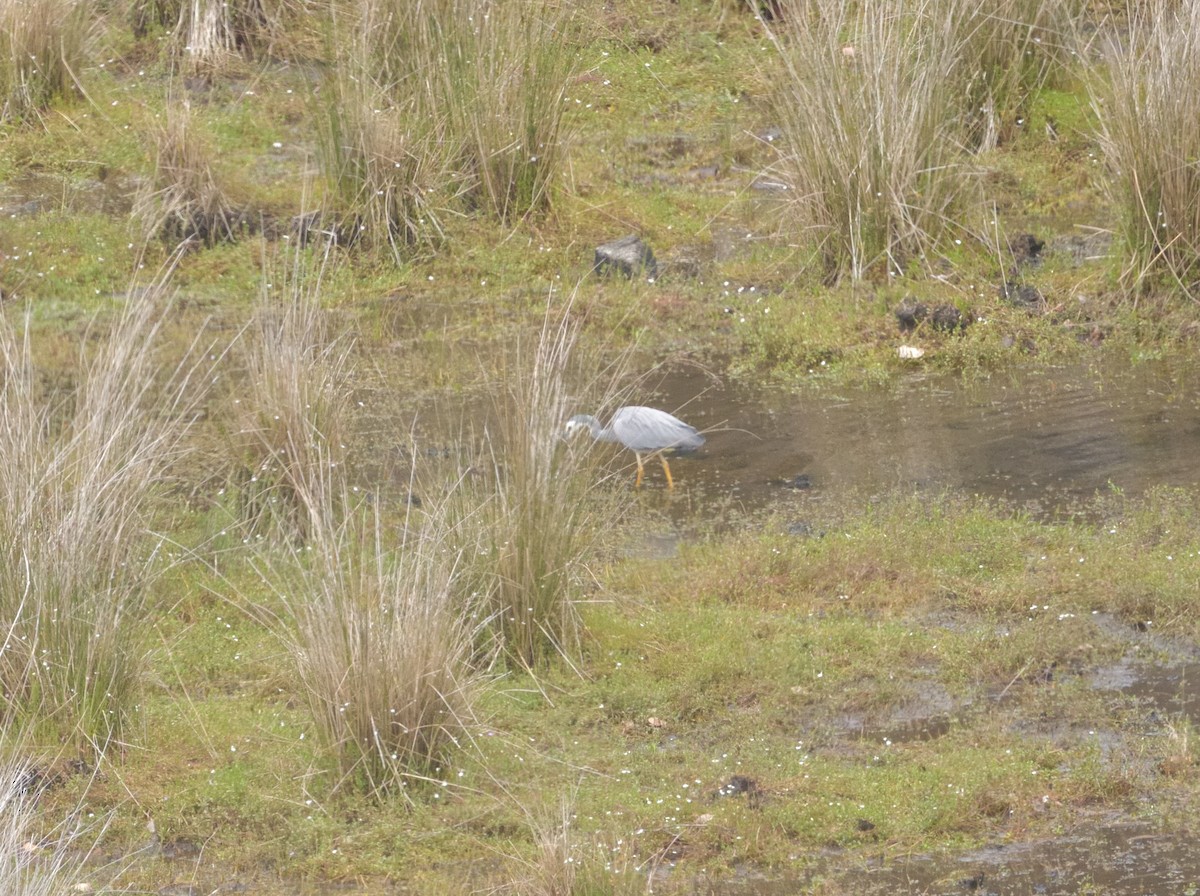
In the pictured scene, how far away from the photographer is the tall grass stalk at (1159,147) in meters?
7.94

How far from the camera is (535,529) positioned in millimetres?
5277

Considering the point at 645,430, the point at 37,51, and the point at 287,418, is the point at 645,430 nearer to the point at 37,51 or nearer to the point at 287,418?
the point at 287,418

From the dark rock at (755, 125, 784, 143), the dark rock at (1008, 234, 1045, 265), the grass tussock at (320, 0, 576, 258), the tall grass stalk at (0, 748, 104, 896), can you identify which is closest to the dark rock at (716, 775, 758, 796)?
the tall grass stalk at (0, 748, 104, 896)

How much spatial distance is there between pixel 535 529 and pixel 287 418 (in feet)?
4.64

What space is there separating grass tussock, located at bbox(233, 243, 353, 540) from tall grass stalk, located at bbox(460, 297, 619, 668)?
112 centimetres

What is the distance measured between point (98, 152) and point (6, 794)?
7.01 meters

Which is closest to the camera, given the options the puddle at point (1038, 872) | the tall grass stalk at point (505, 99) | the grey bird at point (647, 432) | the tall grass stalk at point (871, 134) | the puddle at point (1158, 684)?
the puddle at point (1038, 872)

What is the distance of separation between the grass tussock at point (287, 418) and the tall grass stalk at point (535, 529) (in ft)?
3.68

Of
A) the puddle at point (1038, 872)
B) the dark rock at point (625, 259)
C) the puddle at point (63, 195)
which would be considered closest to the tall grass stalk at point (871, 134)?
the dark rock at point (625, 259)

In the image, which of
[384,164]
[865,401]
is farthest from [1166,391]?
[384,164]

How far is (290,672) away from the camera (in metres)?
5.24

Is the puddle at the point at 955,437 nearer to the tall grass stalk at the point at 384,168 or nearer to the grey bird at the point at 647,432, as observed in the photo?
→ the grey bird at the point at 647,432

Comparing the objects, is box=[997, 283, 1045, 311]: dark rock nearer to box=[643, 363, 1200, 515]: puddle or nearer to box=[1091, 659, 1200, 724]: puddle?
box=[643, 363, 1200, 515]: puddle

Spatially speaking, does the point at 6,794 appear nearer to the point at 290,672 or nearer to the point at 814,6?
the point at 290,672
